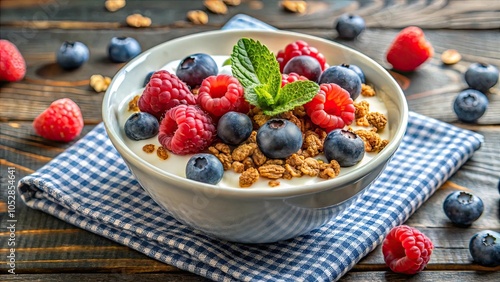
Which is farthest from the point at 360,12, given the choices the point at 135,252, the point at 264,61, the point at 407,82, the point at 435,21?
the point at 135,252

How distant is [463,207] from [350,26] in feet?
2.74

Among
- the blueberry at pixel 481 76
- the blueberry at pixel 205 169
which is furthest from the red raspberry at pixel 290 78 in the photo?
the blueberry at pixel 481 76

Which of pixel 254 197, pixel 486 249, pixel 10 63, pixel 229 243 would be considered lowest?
pixel 10 63

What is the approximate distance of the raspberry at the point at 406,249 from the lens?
146 cm

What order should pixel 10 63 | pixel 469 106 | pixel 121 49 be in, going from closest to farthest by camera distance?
pixel 469 106 < pixel 10 63 < pixel 121 49

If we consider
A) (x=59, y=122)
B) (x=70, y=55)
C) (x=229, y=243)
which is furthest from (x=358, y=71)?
(x=70, y=55)

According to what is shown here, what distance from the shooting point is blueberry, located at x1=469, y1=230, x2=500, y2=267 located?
1.51 m

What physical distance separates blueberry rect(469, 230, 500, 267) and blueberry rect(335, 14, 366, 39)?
0.91 meters

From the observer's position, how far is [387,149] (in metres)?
1.41

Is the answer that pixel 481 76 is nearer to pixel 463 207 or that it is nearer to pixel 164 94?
pixel 463 207

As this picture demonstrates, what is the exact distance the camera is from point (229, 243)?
152cm

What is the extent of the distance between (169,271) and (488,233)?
0.66 meters

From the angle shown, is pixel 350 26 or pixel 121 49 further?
pixel 350 26

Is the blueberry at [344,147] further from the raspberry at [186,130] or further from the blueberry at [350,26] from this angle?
the blueberry at [350,26]
